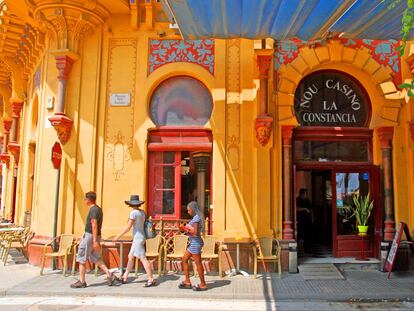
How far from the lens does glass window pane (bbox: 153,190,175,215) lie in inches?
397

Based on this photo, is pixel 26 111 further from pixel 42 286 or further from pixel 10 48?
pixel 42 286

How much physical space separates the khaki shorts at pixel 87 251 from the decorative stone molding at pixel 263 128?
168 inches

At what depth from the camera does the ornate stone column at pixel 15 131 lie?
15.0 metres

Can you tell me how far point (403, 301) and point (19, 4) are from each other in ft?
35.5

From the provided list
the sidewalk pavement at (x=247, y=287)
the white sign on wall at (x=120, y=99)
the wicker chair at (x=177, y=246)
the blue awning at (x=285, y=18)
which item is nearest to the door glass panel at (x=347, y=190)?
the sidewalk pavement at (x=247, y=287)

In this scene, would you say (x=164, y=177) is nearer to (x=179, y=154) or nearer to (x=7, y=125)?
(x=179, y=154)

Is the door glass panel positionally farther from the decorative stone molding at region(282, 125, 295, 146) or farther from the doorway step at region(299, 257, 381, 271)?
the decorative stone molding at region(282, 125, 295, 146)

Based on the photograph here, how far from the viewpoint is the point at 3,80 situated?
16.5m

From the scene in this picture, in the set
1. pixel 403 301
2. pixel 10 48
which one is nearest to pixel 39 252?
pixel 10 48

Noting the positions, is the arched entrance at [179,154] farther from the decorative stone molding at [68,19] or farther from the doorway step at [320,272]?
the doorway step at [320,272]

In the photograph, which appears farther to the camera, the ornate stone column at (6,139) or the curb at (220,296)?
the ornate stone column at (6,139)

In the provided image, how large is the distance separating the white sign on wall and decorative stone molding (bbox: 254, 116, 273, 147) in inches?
124

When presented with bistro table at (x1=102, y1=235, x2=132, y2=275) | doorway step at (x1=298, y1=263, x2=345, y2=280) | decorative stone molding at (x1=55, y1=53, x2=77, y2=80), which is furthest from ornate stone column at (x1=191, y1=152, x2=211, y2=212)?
decorative stone molding at (x1=55, y1=53, x2=77, y2=80)

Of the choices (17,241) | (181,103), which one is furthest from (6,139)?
(181,103)
